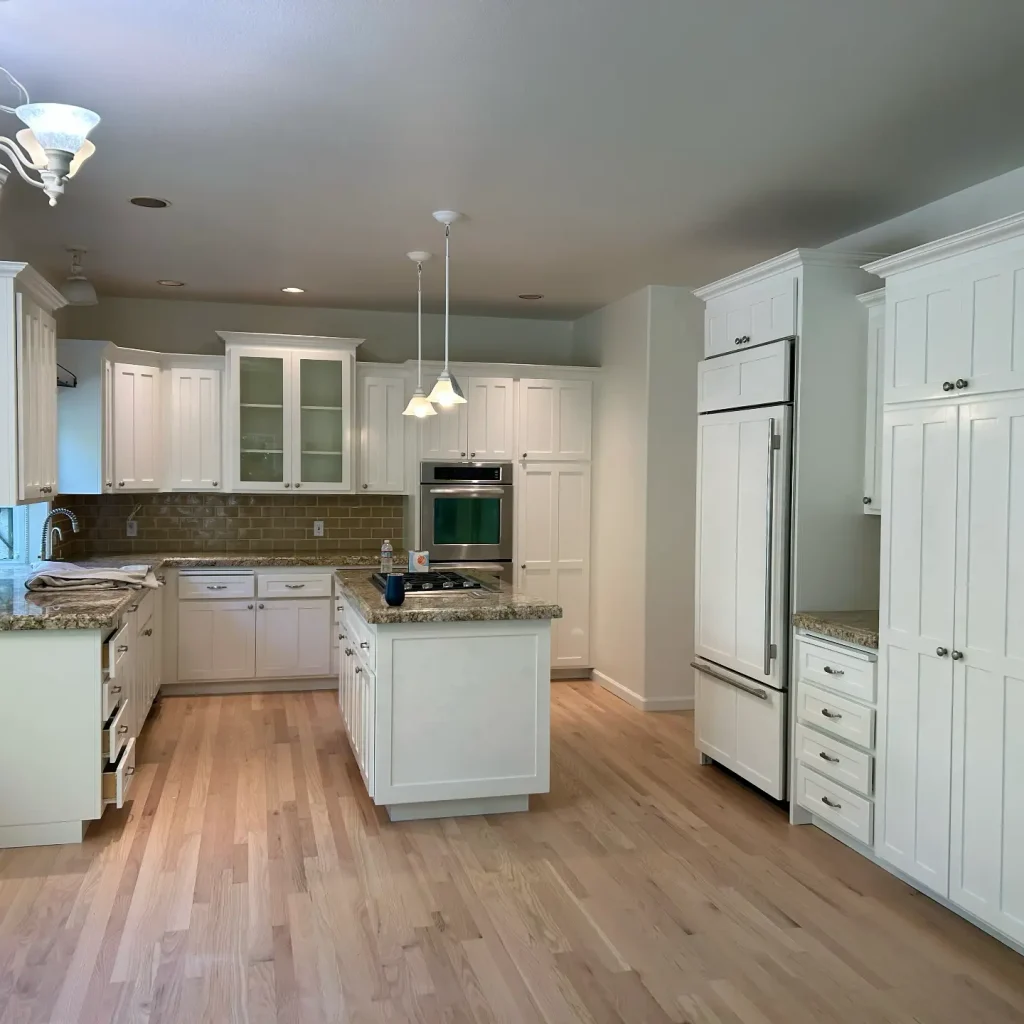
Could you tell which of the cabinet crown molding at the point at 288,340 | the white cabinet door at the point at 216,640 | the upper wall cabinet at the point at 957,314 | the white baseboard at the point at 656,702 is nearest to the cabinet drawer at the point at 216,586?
the white cabinet door at the point at 216,640

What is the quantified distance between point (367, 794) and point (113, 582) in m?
1.57

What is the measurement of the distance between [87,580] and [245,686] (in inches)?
80.2

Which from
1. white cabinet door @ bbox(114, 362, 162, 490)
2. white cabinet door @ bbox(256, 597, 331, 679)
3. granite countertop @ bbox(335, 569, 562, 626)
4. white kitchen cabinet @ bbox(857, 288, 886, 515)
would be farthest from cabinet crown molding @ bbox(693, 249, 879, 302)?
white cabinet door @ bbox(114, 362, 162, 490)

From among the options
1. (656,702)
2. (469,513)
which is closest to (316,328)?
(469,513)

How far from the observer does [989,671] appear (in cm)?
287

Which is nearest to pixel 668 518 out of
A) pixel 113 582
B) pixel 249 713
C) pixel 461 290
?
pixel 461 290

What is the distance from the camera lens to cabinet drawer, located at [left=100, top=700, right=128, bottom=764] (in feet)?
11.9

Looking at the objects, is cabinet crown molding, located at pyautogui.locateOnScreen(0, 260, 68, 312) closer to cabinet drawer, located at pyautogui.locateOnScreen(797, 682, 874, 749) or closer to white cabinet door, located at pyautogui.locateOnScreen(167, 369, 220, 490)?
white cabinet door, located at pyautogui.locateOnScreen(167, 369, 220, 490)

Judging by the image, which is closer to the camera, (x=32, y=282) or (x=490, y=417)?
(x=32, y=282)

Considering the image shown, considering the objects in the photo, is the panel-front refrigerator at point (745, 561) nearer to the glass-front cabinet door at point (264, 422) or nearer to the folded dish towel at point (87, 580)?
the folded dish towel at point (87, 580)

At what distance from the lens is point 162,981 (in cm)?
261

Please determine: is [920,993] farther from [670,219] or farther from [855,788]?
[670,219]

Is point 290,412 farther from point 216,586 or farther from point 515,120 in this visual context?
point 515,120

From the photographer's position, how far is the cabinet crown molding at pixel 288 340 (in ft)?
20.0
